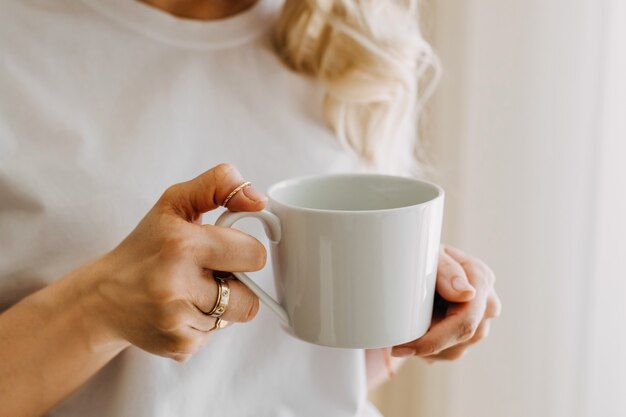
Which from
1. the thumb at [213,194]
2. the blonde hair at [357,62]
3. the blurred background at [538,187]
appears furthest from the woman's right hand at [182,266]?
the blurred background at [538,187]

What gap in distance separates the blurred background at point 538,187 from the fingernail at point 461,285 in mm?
337

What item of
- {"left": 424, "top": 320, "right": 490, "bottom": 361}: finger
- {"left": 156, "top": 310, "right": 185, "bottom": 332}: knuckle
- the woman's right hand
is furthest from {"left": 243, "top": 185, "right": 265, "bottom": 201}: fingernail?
{"left": 424, "top": 320, "right": 490, "bottom": 361}: finger

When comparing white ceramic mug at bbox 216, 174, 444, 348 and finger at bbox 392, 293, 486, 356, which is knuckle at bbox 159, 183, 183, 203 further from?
finger at bbox 392, 293, 486, 356

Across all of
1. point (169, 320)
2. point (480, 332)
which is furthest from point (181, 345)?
point (480, 332)

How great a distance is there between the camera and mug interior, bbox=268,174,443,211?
2.19ft

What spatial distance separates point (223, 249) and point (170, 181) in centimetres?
28

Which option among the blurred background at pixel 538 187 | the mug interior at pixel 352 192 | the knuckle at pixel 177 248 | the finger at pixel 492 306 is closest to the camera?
the knuckle at pixel 177 248

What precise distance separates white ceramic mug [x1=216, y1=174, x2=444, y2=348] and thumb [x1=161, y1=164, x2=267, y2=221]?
1 cm

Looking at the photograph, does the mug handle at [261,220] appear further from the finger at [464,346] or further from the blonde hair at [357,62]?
the blonde hair at [357,62]

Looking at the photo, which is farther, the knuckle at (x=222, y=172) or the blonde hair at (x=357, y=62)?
the blonde hair at (x=357, y=62)

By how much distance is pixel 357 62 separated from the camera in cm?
100

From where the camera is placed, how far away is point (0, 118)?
0.78 metres

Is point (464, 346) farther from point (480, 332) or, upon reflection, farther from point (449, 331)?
point (449, 331)

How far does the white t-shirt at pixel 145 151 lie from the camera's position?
0.77 metres
